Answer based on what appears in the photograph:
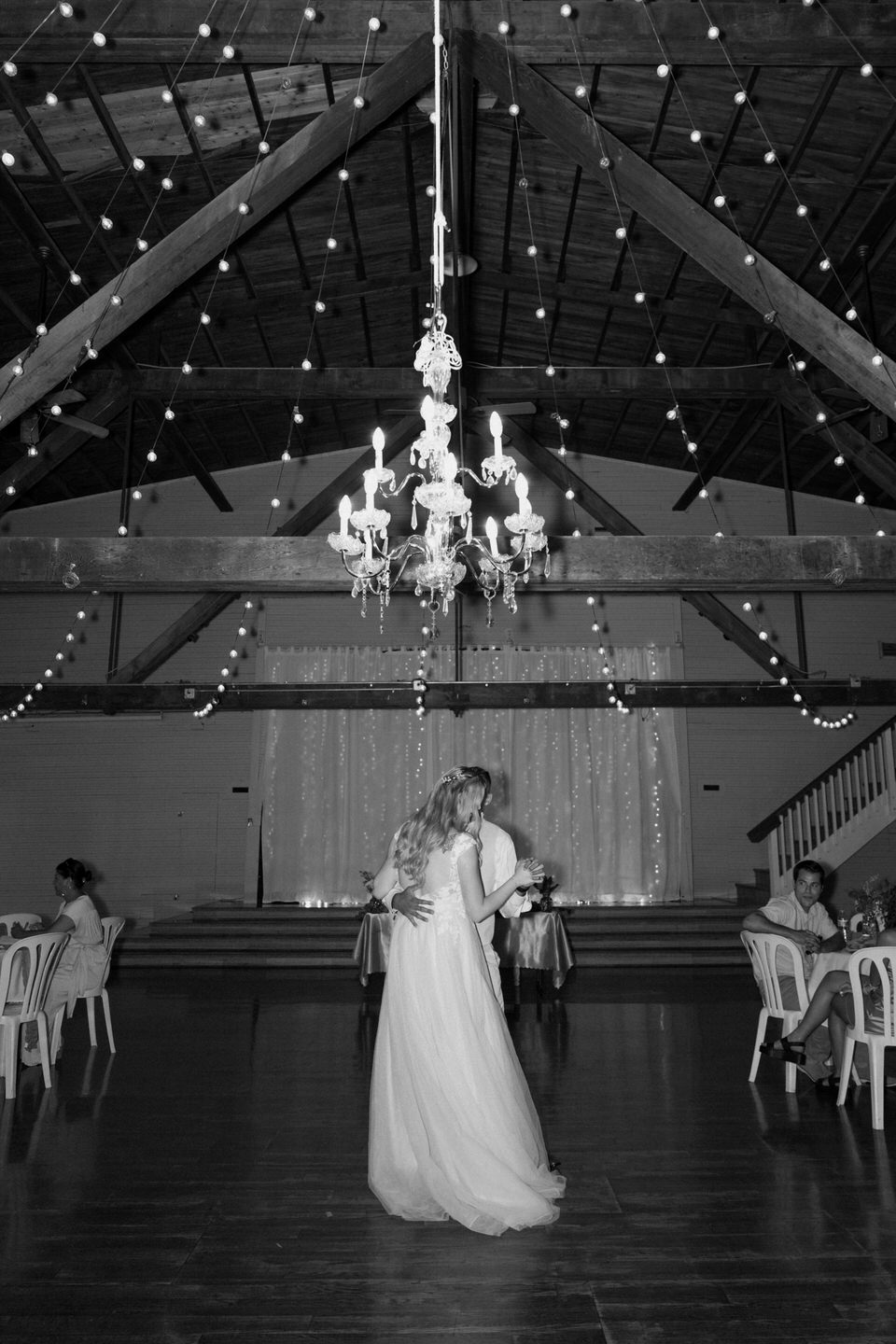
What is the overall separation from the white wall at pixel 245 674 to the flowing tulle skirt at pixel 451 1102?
9422mm

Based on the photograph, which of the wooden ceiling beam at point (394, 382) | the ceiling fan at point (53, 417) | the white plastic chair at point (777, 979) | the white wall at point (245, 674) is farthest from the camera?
the white wall at point (245, 674)

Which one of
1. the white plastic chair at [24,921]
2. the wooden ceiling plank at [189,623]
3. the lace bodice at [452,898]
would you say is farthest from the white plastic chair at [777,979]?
the wooden ceiling plank at [189,623]

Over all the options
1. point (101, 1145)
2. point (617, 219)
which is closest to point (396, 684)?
point (617, 219)

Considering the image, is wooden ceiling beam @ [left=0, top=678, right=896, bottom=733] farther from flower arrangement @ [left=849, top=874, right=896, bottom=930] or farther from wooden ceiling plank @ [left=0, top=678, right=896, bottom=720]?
flower arrangement @ [left=849, top=874, right=896, bottom=930]

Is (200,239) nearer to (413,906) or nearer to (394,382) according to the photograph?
(394,382)

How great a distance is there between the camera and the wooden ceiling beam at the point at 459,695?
10664 mm

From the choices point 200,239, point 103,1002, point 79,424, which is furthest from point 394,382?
point 103,1002

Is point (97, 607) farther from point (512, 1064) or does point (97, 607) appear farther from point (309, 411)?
point (512, 1064)

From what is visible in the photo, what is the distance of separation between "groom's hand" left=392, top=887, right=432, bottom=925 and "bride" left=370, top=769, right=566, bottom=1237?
24 millimetres

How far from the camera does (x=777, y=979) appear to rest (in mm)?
4992

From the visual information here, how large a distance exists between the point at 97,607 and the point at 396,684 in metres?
3.99

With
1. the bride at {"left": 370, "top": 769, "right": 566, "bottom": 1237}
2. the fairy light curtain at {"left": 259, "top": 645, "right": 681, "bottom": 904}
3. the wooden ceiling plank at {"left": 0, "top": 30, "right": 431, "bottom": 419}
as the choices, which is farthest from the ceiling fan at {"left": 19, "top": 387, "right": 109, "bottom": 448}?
the fairy light curtain at {"left": 259, "top": 645, "right": 681, "bottom": 904}

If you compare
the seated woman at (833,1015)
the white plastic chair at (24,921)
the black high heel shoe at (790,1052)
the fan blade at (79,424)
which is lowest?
the black high heel shoe at (790,1052)

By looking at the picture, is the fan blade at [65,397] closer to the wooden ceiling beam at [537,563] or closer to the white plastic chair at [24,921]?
the wooden ceiling beam at [537,563]
